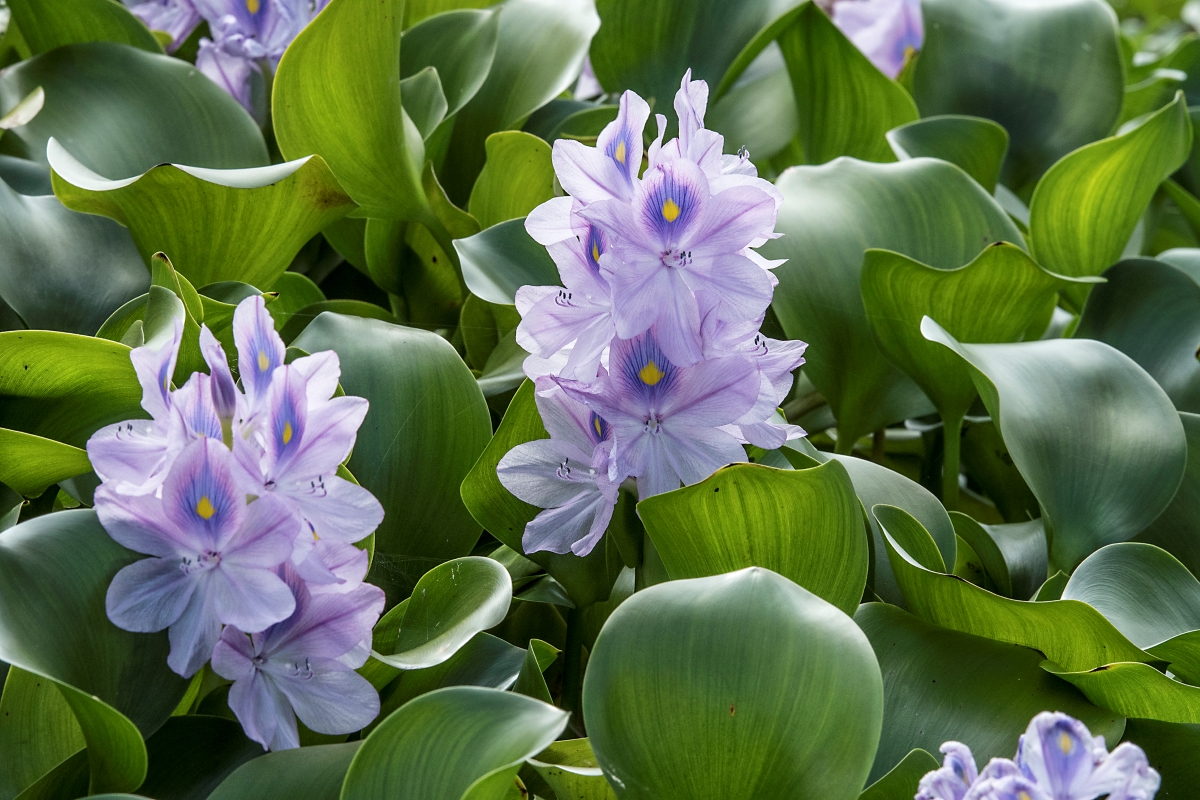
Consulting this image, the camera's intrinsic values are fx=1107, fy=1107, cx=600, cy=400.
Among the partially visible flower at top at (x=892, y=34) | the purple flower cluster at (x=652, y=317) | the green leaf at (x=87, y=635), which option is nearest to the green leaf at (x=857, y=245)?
the purple flower cluster at (x=652, y=317)

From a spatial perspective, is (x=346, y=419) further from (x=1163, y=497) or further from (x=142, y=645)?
(x=1163, y=497)

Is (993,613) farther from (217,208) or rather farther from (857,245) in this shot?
(217,208)

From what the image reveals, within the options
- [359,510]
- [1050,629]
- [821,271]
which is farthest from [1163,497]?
[359,510]

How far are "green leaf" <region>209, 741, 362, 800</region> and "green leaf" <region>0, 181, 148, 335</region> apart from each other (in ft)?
1.51

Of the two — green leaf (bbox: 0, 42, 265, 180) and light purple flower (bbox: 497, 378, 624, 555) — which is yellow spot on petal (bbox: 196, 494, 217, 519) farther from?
green leaf (bbox: 0, 42, 265, 180)

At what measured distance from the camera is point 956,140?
1.19m

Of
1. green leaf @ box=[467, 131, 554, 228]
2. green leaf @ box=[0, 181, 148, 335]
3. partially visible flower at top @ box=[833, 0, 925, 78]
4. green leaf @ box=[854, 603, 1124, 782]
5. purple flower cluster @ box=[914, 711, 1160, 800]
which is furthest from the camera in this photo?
partially visible flower at top @ box=[833, 0, 925, 78]

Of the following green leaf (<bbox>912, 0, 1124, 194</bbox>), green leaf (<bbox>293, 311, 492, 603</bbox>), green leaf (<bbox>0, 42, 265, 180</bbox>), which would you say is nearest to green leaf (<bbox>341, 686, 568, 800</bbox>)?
green leaf (<bbox>293, 311, 492, 603</bbox>)

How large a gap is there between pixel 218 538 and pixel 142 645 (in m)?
0.10

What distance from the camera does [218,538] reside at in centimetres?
51

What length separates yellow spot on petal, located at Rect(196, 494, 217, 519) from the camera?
50 centimetres

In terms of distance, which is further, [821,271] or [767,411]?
[821,271]

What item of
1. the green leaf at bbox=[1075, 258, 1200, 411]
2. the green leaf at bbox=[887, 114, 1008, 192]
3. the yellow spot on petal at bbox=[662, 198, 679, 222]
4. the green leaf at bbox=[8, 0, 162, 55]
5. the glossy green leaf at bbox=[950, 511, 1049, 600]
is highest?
the yellow spot on petal at bbox=[662, 198, 679, 222]

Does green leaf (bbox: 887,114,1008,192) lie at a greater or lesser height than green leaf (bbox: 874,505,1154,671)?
greater
